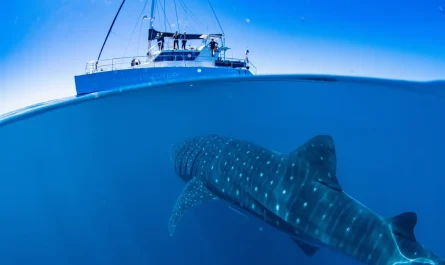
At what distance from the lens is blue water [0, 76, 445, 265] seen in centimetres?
936

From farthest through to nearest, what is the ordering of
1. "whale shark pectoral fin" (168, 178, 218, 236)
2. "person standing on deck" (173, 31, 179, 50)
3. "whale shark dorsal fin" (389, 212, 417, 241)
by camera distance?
"person standing on deck" (173, 31, 179, 50) < "whale shark pectoral fin" (168, 178, 218, 236) < "whale shark dorsal fin" (389, 212, 417, 241)

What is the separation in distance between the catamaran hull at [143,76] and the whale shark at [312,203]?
12067 mm

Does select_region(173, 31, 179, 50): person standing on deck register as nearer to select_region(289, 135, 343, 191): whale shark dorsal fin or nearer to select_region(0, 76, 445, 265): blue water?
select_region(0, 76, 445, 265): blue water

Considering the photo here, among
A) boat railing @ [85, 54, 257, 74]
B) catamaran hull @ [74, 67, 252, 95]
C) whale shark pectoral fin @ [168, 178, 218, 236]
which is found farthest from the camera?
boat railing @ [85, 54, 257, 74]

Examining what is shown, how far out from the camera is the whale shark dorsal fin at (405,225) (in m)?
2.73

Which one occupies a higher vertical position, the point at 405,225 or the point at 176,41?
the point at 176,41

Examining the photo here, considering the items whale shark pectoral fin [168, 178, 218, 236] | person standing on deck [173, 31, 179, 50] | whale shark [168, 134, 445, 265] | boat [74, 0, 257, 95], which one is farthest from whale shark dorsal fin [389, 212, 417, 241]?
person standing on deck [173, 31, 179, 50]

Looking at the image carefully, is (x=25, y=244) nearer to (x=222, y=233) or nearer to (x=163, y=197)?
(x=163, y=197)

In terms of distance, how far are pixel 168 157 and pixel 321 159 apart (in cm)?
1500

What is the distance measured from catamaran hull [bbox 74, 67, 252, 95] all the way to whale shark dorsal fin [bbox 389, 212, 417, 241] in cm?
1361

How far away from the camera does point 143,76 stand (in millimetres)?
16922

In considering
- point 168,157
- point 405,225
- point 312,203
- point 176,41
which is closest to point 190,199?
point 312,203

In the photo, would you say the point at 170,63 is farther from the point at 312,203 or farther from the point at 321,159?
the point at 312,203

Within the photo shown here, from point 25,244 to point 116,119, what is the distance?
32.1 feet
